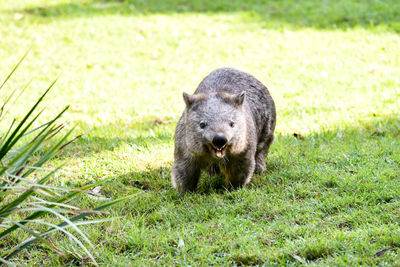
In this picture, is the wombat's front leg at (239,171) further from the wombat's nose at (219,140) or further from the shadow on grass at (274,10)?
the shadow on grass at (274,10)

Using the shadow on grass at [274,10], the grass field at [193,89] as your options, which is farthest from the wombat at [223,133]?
the shadow on grass at [274,10]

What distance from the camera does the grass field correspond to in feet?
14.8

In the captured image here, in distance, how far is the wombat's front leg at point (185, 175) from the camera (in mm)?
5526

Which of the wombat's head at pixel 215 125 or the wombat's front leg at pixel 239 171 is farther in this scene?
the wombat's front leg at pixel 239 171

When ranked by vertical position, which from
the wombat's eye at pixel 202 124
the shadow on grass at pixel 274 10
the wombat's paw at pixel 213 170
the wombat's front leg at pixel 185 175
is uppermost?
the shadow on grass at pixel 274 10

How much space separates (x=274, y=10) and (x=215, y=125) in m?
9.67

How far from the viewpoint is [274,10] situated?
14008 millimetres

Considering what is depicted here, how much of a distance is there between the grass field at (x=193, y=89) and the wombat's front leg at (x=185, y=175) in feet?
0.49

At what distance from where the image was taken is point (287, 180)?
5.81 m

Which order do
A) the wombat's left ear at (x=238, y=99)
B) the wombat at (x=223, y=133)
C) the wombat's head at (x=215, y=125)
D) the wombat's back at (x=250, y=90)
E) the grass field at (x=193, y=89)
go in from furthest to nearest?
the wombat's back at (x=250, y=90), the wombat's left ear at (x=238, y=99), the wombat at (x=223, y=133), the wombat's head at (x=215, y=125), the grass field at (x=193, y=89)

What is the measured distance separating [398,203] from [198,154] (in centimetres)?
192

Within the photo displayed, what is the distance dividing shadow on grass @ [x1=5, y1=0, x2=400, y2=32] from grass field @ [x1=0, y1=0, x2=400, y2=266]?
0.16 feet

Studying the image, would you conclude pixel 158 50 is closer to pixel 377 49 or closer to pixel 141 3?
pixel 141 3

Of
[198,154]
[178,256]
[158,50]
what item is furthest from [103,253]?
[158,50]
